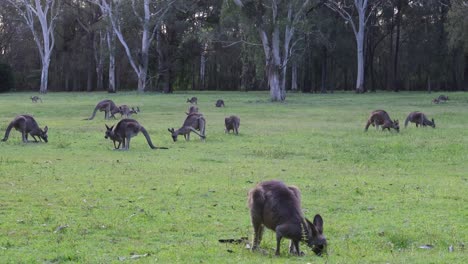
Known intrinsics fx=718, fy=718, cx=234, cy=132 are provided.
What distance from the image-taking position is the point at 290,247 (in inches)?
313

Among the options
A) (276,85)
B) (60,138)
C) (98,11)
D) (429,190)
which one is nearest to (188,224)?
(429,190)

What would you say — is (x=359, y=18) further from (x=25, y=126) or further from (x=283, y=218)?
(x=283, y=218)

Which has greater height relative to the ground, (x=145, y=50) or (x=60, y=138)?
(x=145, y=50)

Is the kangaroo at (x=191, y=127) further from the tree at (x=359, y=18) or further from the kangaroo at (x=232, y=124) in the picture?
the tree at (x=359, y=18)

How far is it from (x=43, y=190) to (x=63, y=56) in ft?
264

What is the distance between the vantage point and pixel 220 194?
12.5 m

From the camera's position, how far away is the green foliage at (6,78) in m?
81.6

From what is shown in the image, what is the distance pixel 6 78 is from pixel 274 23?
44606 millimetres

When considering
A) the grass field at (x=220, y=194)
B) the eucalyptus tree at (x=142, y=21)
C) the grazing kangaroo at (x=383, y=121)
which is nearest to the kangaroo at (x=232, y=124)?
the grass field at (x=220, y=194)

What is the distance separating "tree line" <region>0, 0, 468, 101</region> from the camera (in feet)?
180

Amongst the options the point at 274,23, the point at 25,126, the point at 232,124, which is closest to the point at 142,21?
the point at 274,23

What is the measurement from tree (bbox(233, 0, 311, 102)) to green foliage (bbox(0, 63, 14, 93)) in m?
41.6

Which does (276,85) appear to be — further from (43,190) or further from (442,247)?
(442,247)

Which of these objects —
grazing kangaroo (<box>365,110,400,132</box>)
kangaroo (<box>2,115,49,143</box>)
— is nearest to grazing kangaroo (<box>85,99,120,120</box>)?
kangaroo (<box>2,115,49,143</box>)
